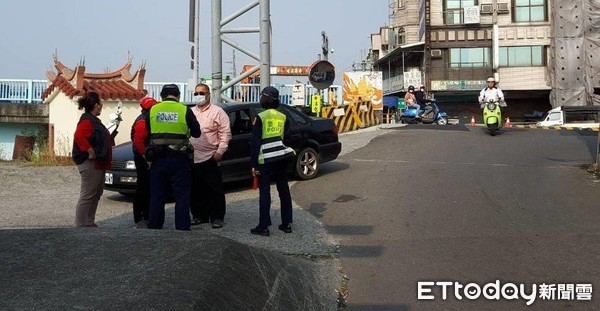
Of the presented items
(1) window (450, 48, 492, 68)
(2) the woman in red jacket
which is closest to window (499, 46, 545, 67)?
(1) window (450, 48, 492, 68)

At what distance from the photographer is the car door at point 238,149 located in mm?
9797

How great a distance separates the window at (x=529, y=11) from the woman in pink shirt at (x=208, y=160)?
146ft

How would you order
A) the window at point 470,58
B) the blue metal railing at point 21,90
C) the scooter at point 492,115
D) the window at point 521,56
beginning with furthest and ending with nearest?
the window at point 470,58, the window at point 521,56, the blue metal railing at point 21,90, the scooter at point 492,115

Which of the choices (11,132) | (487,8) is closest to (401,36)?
(487,8)

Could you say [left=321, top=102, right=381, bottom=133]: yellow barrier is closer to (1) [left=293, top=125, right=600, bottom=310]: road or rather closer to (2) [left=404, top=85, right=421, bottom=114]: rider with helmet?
(2) [left=404, top=85, right=421, bottom=114]: rider with helmet

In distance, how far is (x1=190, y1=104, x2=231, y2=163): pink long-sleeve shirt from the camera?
296 inches

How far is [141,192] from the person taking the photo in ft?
25.6

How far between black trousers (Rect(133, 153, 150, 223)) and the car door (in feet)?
6.60

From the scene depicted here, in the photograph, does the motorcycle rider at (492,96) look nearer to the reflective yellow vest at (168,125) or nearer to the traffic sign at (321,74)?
the traffic sign at (321,74)

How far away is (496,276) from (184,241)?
2739mm

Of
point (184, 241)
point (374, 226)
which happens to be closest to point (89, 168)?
point (184, 241)

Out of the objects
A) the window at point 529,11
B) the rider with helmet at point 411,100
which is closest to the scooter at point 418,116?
the rider with helmet at point 411,100

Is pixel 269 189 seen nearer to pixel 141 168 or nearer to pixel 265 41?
pixel 141 168

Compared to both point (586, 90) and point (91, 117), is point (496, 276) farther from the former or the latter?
point (586, 90)
